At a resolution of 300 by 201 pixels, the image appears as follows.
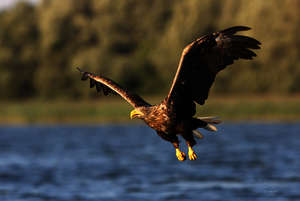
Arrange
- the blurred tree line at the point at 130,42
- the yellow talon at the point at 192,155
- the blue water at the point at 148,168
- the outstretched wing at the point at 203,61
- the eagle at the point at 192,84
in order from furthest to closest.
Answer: the blurred tree line at the point at 130,42
the blue water at the point at 148,168
the yellow talon at the point at 192,155
the eagle at the point at 192,84
the outstretched wing at the point at 203,61

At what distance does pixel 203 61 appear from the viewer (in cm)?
1162

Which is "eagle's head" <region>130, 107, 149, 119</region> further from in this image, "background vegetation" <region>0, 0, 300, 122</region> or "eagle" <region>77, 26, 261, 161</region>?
"background vegetation" <region>0, 0, 300, 122</region>

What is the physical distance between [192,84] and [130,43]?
156 feet

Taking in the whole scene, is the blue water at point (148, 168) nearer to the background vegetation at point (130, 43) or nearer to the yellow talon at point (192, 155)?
the yellow talon at point (192, 155)

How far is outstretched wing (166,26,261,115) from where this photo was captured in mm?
11133

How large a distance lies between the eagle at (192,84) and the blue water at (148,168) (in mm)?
5471

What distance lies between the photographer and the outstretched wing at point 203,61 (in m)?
11.1

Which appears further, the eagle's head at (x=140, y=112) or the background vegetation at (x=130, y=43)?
the background vegetation at (x=130, y=43)

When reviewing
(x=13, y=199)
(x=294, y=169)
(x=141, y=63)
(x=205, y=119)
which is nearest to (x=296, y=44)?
(x=141, y=63)

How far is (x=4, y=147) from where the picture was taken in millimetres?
35000

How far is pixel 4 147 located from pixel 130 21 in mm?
28122

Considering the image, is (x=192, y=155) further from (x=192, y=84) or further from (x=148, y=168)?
(x=148, y=168)

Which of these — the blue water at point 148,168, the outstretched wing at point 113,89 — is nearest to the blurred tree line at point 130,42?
the blue water at point 148,168

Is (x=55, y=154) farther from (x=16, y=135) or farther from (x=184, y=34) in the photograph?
(x=184, y=34)
